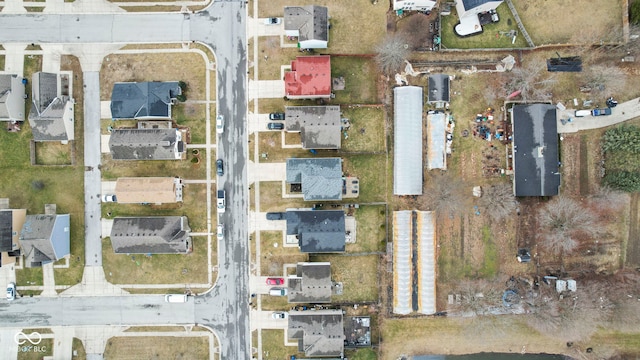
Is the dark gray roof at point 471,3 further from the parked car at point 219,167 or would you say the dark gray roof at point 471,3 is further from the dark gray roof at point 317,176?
the parked car at point 219,167

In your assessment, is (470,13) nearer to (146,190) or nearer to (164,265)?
(146,190)

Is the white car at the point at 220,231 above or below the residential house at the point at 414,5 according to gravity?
below

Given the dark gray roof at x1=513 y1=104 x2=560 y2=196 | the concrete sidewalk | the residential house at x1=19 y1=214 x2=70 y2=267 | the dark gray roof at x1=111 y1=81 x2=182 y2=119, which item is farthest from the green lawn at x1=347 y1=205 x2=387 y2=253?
the residential house at x1=19 y1=214 x2=70 y2=267

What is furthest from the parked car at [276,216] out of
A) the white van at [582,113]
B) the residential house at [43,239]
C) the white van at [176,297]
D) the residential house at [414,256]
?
the white van at [582,113]

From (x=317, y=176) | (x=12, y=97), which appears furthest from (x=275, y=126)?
(x=12, y=97)

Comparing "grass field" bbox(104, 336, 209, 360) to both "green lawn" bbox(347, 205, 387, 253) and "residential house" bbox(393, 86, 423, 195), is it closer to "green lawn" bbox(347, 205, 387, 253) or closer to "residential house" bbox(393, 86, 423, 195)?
"green lawn" bbox(347, 205, 387, 253)

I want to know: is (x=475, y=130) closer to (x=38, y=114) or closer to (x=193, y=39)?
(x=193, y=39)

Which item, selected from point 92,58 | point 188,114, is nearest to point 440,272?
point 188,114
